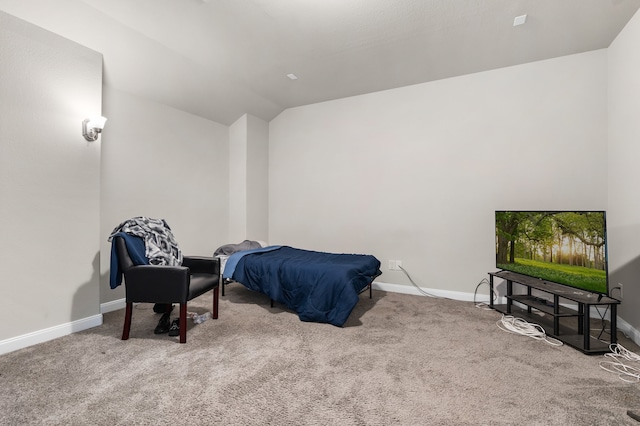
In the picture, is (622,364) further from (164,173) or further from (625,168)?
(164,173)

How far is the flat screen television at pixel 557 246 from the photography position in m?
2.42

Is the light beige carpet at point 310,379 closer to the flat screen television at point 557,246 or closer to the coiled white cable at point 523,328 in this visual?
the coiled white cable at point 523,328

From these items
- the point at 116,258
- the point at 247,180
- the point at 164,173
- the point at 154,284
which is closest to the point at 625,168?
the point at 154,284

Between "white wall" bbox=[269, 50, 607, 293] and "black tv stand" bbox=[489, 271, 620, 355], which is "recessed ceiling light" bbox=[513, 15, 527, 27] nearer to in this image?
"white wall" bbox=[269, 50, 607, 293]

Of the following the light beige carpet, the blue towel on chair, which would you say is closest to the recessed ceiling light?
the light beige carpet

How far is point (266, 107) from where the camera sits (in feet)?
15.6

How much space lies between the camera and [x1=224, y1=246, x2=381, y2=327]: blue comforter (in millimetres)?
2855

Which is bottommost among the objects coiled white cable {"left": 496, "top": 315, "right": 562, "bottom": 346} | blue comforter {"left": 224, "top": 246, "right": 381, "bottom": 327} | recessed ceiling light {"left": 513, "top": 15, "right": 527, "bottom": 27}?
coiled white cable {"left": 496, "top": 315, "right": 562, "bottom": 346}

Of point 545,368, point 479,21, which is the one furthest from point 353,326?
point 479,21

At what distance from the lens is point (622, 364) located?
211cm

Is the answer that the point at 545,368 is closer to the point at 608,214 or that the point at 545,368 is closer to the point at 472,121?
the point at 608,214

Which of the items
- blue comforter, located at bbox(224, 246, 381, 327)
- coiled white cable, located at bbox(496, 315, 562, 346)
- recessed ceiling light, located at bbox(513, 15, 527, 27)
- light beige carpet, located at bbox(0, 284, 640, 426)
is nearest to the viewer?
light beige carpet, located at bbox(0, 284, 640, 426)

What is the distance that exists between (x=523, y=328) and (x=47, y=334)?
4.09 metres

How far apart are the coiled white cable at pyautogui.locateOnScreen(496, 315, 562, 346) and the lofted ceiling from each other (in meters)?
2.76
